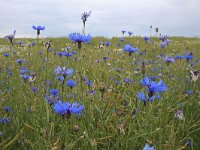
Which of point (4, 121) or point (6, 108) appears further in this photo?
point (6, 108)

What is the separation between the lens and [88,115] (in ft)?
8.43

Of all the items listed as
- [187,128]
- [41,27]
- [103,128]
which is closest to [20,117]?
[103,128]

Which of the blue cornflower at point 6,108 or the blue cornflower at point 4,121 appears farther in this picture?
the blue cornflower at point 6,108

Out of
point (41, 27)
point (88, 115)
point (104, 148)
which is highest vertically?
point (41, 27)

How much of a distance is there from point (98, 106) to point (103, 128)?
0.36 m

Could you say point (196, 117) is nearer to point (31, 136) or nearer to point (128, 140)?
point (128, 140)

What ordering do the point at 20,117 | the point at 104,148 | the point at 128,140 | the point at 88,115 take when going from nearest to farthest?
the point at 128,140 < the point at 104,148 < the point at 88,115 < the point at 20,117

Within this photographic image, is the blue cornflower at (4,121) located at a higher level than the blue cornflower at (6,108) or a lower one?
lower

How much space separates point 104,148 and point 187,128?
699 mm

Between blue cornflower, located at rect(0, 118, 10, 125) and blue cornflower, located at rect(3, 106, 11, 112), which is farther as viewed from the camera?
blue cornflower, located at rect(3, 106, 11, 112)

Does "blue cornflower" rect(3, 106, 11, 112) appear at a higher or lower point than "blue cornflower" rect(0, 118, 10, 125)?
higher

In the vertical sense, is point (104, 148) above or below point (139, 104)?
below

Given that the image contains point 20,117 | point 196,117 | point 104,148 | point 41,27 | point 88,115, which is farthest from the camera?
point 41,27

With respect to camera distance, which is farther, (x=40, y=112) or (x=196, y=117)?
(x=196, y=117)
